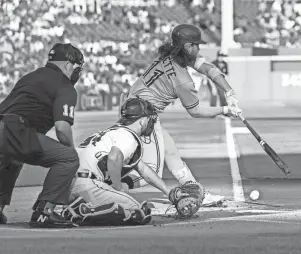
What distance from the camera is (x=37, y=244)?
6453 mm

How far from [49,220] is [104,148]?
859 millimetres

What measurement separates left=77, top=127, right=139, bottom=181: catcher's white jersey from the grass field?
0.61 metres

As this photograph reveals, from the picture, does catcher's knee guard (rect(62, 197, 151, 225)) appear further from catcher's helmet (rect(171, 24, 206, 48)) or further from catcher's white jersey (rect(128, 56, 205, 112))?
catcher's helmet (rect(171, 24, 206, 48))

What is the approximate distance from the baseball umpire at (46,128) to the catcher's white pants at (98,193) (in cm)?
25

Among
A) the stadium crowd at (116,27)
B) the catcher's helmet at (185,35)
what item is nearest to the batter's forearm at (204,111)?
the catcher's helmet at (185,35)

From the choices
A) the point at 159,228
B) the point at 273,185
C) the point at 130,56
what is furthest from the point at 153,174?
the point at 130,56

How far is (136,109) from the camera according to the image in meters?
8.59

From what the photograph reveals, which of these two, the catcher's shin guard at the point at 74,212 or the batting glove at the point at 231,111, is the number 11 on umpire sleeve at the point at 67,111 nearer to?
the catcher's shin guard at the point at 74,212

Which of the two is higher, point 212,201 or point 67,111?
point 67,111

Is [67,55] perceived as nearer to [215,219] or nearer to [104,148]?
[104,148]

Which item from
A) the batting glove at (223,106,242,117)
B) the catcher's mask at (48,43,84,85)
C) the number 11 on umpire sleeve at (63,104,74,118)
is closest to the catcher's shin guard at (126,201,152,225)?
the number 11 on umpire sleeve at (63,104,74,118)

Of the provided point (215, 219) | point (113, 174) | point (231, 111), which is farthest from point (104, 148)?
point (231, 111)

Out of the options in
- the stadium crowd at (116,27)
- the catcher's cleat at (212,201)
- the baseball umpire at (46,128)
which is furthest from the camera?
the stadium crowd at (116,27)

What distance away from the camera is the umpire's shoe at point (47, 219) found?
7668 millimetres
